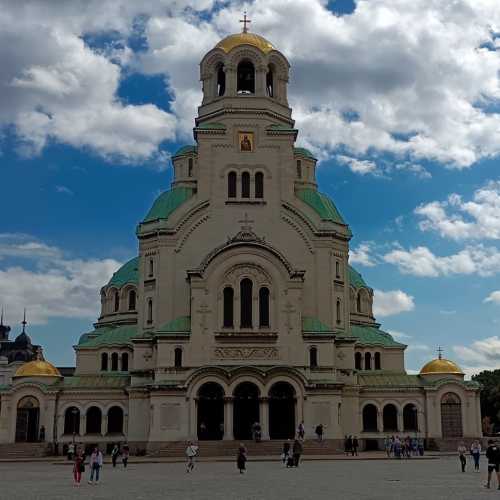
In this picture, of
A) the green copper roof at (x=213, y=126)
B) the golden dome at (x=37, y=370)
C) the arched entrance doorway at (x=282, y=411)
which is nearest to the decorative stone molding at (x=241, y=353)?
the arched entrance doorway at (x=282, y=411)

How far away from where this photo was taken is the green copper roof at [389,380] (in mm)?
60875

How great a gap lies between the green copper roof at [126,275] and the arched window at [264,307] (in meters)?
17.6

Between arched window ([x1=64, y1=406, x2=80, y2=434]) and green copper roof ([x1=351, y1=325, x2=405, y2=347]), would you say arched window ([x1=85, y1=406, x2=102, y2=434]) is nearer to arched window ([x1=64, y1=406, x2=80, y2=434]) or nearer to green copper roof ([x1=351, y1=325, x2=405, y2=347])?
arched window ([x1=64, y1=406, x2=80, y2=434])

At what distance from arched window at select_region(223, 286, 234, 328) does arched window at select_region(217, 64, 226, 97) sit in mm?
16923

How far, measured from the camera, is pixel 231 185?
61.7m

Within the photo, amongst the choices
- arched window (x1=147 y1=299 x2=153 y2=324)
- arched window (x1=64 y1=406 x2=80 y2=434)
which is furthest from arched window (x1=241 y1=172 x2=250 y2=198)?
arched window (x1=64 y1=406 x2=80 y2=434)

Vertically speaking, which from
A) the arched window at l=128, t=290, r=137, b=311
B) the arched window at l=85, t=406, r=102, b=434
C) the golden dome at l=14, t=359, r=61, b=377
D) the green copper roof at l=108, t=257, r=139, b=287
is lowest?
the arched window at l=85, t=406, r=102, b=434

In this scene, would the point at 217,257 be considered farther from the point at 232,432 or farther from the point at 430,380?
the point at 430,380

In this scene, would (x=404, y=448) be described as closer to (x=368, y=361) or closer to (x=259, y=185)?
(x=368, y=361)

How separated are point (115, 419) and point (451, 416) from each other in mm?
24081

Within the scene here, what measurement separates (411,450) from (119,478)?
2559 cm

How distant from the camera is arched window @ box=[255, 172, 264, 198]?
61.5 meters

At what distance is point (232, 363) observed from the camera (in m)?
55.3

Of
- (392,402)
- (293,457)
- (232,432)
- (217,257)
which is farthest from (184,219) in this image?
(293,457)
